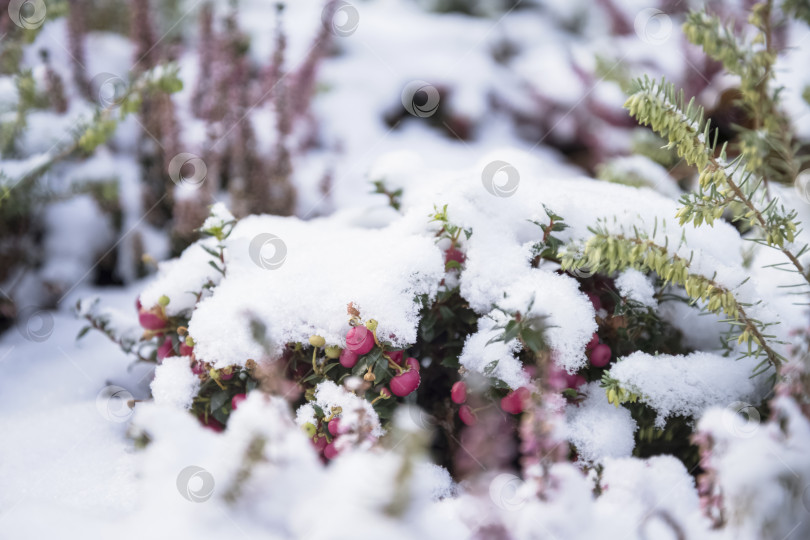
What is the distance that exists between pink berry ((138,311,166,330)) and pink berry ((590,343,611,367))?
863 mm

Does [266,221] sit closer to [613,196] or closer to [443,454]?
[443,454]

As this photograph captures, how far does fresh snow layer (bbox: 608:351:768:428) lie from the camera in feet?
3.01

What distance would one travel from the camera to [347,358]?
0.98 metres

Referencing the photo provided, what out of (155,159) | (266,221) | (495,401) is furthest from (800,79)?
(155,159)

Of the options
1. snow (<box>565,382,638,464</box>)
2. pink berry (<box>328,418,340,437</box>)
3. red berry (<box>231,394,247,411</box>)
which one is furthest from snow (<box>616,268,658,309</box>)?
red berry (<box>231,394,247,411</box>)

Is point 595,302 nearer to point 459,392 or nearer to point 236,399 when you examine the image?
point 459,392

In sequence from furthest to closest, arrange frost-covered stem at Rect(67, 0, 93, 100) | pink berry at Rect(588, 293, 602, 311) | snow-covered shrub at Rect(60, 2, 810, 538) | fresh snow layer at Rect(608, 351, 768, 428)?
frost-covered stem at Rect(67, 0, 93, 100)
pink berry at Rect(588, 293, 602, 311)
fresh snow layer at Rect(608, 351, 768, 428)
snow-covered shrub at Rect(60, 2, 810, 538)

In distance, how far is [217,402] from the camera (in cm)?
101

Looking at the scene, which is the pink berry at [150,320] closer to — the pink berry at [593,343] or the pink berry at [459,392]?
the pink berry at [459,392]

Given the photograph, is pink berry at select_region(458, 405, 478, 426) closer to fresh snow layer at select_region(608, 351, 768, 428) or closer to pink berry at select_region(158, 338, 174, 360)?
fresh snow layer at select_region(608, 351, 768, 428)

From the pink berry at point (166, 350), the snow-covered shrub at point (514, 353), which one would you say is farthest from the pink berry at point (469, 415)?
the pink berry at point (166, 350)

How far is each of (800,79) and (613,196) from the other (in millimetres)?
1187

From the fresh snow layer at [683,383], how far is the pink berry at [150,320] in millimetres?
884

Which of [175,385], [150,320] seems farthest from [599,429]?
[150,320]
